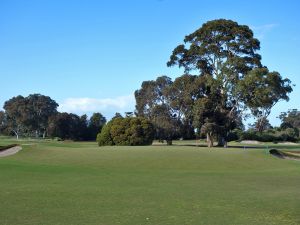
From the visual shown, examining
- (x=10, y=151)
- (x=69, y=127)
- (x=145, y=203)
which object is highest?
(x=69, y=127)

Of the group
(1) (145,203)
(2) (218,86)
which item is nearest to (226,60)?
(2) (218,86)

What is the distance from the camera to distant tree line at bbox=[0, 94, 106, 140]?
10556cm

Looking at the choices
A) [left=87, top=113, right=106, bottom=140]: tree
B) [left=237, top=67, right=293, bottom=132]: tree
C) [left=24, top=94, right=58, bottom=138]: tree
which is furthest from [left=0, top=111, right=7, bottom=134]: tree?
[left=237, top=67, right=293, bottom=132]: tree

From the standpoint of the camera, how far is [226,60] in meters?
59.4

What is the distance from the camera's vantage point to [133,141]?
5312 centimetres

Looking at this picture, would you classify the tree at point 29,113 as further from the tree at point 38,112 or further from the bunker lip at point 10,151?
the bunker lip at point 10,151

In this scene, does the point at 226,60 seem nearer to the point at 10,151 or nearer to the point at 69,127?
the point at 10,151

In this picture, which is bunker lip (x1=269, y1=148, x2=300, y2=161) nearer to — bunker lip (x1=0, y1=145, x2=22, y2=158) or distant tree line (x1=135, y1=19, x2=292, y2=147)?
distant tree line (x1=135, y1=19, x2=292, y2=147)

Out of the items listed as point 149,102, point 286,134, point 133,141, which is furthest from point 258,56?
point 286,134

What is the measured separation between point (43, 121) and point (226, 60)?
254 feet

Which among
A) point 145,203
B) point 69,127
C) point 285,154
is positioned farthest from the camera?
point 69,127

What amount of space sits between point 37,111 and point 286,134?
63844 mm

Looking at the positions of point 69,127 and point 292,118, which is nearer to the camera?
point 69,127

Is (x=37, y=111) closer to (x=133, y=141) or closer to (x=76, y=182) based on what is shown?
(x=133, y=141)
